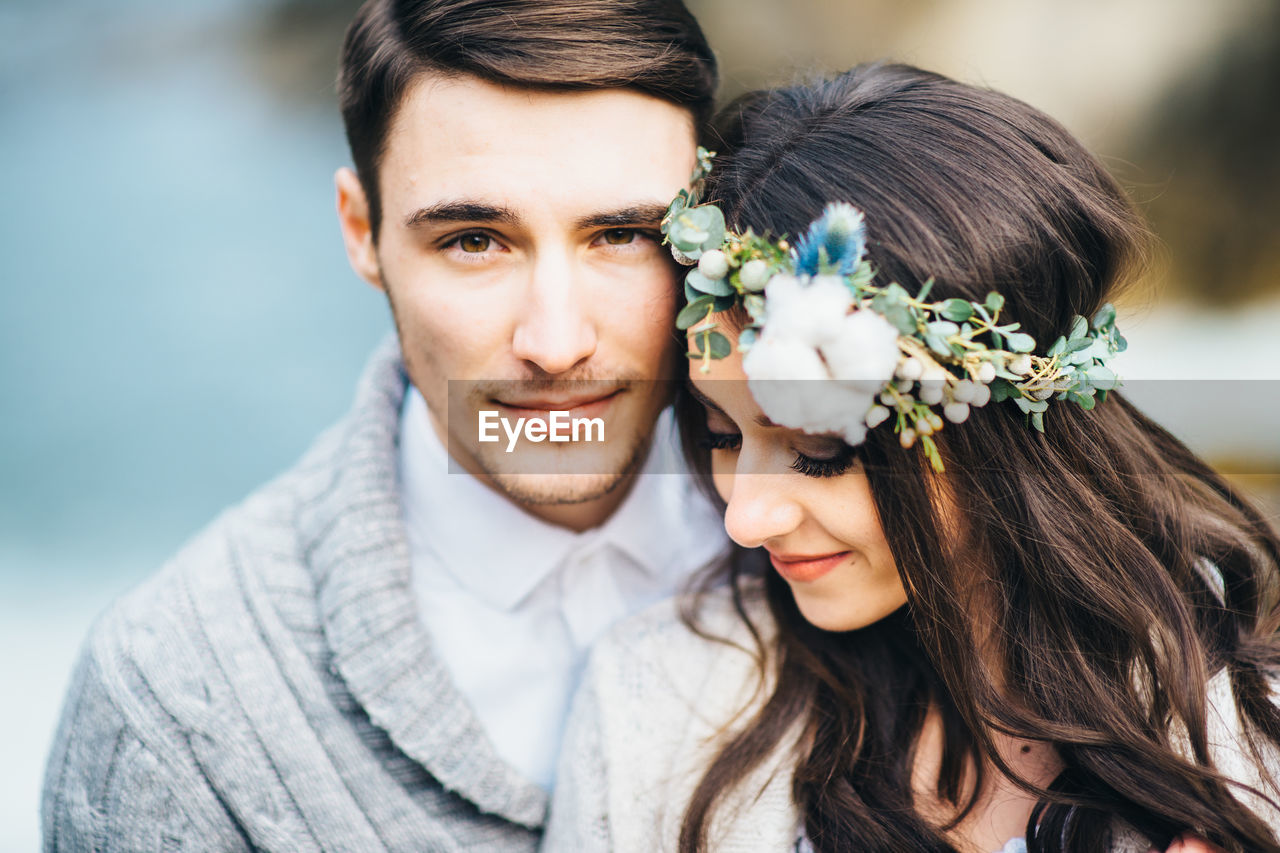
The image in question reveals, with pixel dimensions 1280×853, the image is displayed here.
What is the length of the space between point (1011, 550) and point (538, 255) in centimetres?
100

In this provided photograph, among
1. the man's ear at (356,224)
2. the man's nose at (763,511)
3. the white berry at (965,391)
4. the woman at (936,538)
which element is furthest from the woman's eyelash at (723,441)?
the man's ear at (356,224)

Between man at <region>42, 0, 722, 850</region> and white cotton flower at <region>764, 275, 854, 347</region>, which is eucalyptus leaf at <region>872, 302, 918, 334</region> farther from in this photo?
man at <region>42, 0, 722, 850</region>

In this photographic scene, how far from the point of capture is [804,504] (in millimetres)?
1419

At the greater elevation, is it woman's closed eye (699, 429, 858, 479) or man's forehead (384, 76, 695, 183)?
man's forehead (384, 76, 695, 183)

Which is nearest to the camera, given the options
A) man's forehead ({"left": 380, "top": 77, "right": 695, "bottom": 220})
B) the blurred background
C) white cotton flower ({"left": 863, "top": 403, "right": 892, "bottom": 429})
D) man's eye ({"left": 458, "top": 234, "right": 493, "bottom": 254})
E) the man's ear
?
white cotton flower ({"left": 863, "top": 403, "right": 892, "bottom": 429})

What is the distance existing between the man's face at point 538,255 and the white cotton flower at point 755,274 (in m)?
0.45

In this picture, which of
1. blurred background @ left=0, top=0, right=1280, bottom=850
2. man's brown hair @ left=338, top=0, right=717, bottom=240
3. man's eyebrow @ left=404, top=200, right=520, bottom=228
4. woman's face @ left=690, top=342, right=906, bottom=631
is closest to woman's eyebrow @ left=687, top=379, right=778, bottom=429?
woman's face @ left=690, top=342, right=906, bottom=631

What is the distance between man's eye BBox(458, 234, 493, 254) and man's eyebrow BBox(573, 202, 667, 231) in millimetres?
208

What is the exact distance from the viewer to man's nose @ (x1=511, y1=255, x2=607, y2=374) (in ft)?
5.29

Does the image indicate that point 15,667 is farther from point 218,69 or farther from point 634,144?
point 634,144

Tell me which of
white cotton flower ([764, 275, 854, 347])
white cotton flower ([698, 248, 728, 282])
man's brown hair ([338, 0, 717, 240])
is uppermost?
man's brown hair ([338, 0, 717, 240])

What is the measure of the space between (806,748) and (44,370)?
3.60 meters

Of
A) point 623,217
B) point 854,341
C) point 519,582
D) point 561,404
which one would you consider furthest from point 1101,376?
point 519,582

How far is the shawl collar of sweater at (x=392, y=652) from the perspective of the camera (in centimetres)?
178
